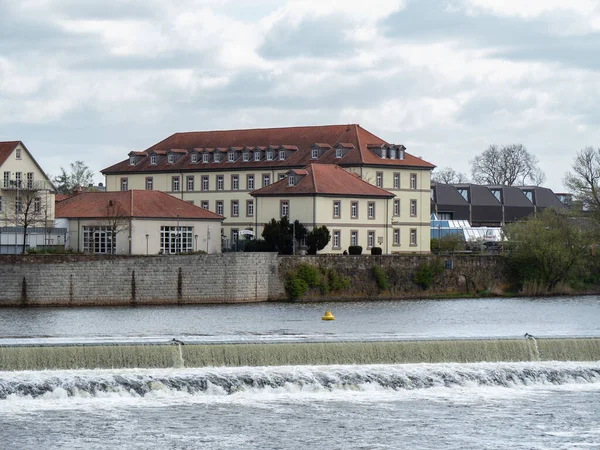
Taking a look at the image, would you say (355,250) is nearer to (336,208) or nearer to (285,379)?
(336,208)

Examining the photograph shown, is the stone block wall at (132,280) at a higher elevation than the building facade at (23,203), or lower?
lower

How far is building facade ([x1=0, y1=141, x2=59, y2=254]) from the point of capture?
2783 inches

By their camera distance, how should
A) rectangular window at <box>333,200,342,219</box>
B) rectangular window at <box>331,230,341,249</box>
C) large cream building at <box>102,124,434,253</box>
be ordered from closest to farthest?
rectangular window at <box>331,230,341,249</box> → rectangular window at <box>333,200,342,219</box> → large cream building at <box>102,124,434,253</box>

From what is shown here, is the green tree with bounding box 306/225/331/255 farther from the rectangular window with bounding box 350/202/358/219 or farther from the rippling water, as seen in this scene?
the rippling water

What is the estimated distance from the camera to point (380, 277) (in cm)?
7019

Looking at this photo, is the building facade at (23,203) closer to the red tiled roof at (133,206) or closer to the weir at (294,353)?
the red tiled roof at (133,206)

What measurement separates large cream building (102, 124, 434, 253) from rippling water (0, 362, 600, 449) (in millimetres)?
43641

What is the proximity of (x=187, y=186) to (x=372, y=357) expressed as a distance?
194 ft

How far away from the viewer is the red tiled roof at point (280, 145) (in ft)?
298

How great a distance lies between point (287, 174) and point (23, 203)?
1879 centimetres

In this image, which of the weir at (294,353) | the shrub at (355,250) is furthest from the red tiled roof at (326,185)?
the weir at (294,353)

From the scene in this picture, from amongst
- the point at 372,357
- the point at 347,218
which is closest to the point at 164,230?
the point at 347,218

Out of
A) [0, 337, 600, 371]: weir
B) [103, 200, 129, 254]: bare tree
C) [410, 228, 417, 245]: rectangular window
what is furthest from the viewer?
[410, 228, 417, 245]: rectangular window

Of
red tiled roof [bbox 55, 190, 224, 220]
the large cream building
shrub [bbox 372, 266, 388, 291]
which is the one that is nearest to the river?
shrub [bbox 372, 266, 388, 291]
